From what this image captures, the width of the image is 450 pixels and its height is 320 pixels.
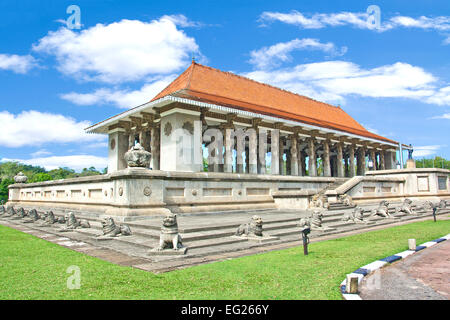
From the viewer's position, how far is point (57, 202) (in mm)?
19031

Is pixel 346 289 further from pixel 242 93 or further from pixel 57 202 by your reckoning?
→ pixel 242 93

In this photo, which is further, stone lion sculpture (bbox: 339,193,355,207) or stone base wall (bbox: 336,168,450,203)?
stone base wall (bbox: 336,168,450,203)

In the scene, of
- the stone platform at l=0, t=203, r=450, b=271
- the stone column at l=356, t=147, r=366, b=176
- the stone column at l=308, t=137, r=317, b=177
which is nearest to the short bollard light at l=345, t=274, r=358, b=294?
the stone platform at l=0, t=203, r=450, b=271

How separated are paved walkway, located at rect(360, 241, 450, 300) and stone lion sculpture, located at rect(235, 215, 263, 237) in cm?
340

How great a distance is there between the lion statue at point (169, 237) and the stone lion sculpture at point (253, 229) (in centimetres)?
209

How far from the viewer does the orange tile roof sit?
2140 centimetres

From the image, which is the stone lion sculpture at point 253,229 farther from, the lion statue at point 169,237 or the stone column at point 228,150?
the stone column at point 228,150

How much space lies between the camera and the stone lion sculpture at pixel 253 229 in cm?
859

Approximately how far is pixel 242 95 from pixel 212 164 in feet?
18.5

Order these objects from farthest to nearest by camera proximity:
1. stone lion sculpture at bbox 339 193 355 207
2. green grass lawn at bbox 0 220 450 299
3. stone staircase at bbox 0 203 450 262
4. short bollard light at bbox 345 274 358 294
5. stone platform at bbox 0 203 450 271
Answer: stone lion sculpture at bbox 339 193 355 207 → stone staircase at bbox 0 203 450 262 → stone platform at bbox 0 203 450 271 → green grass lawn at bbox 0 220 450 299 → short bollard light at bbox 345 274 358 294

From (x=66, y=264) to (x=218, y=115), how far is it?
15774 millimetres

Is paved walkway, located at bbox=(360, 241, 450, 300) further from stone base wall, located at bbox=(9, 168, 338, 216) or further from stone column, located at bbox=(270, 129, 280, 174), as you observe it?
stone column, located at bbox=(270, 129, 280, 174)

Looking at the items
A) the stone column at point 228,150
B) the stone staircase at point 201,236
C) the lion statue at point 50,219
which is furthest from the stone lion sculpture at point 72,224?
the stone column at point 228,150
